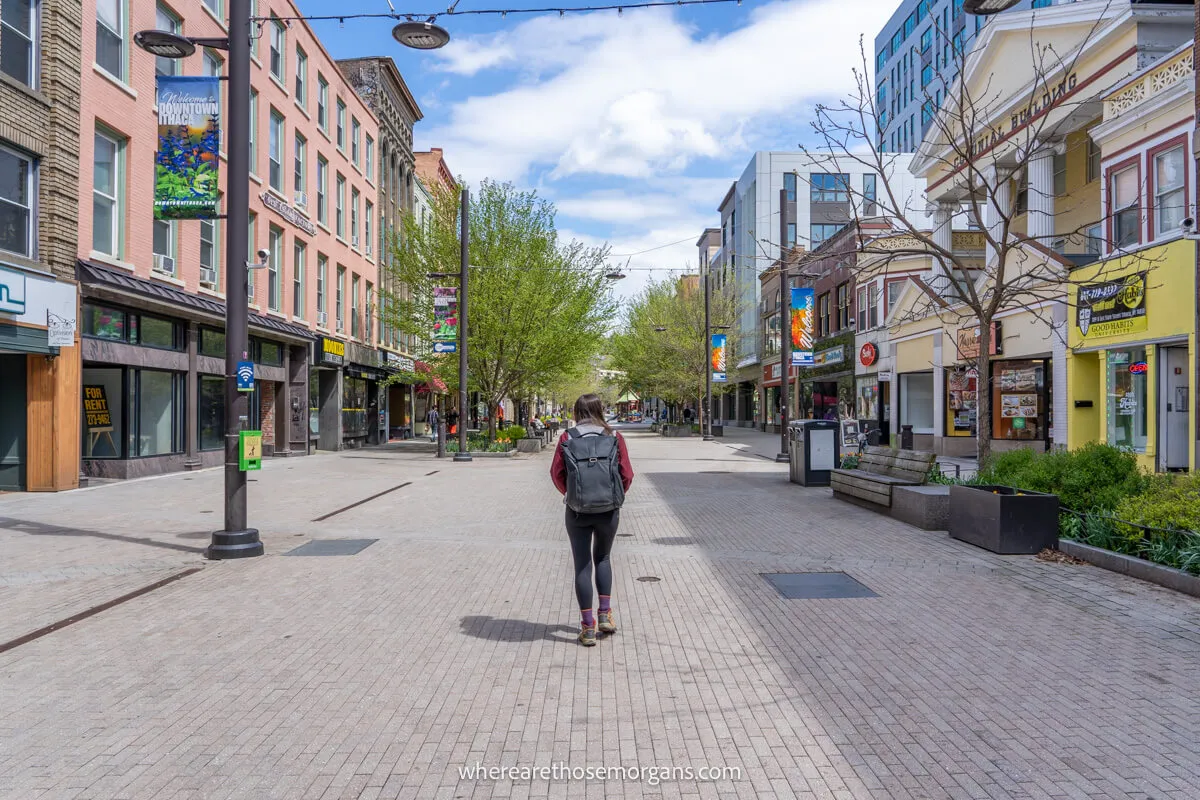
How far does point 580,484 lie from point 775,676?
1.67 m

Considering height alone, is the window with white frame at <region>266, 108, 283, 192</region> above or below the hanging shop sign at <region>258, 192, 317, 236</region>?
above

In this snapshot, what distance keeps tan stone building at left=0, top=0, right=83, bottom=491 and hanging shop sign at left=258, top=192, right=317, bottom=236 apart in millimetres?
8806

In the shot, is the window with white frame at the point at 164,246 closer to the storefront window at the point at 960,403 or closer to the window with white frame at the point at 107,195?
the window with white frame at the point at 107,195

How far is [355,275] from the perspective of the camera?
34219mm

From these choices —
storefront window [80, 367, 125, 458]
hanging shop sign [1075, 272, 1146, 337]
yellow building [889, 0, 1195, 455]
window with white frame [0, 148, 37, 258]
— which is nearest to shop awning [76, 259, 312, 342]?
window with white frame [0, 148, 37, 258]

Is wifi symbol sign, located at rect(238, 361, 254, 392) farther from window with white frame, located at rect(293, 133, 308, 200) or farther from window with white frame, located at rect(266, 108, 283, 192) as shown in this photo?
window with white frame, located at rect(293, 133, 308, 200)

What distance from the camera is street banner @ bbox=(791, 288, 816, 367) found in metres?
25.4

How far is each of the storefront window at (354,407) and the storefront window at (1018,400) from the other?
70.7ft

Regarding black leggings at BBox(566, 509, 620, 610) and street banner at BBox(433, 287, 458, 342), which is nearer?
black leggings at BBox(566, 509, 620, 610)

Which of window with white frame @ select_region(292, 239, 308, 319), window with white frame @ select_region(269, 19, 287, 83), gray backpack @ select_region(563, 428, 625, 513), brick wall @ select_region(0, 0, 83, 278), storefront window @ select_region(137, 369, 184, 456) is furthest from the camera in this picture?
window with white frame @ select_region(292, 239, 308, 319)

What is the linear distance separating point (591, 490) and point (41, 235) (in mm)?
13819

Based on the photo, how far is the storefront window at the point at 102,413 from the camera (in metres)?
17.6

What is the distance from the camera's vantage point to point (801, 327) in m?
25.8

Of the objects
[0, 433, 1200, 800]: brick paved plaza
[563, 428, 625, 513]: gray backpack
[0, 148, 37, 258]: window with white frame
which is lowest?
[0, 433, 1200, 800]: brick paved plaza
